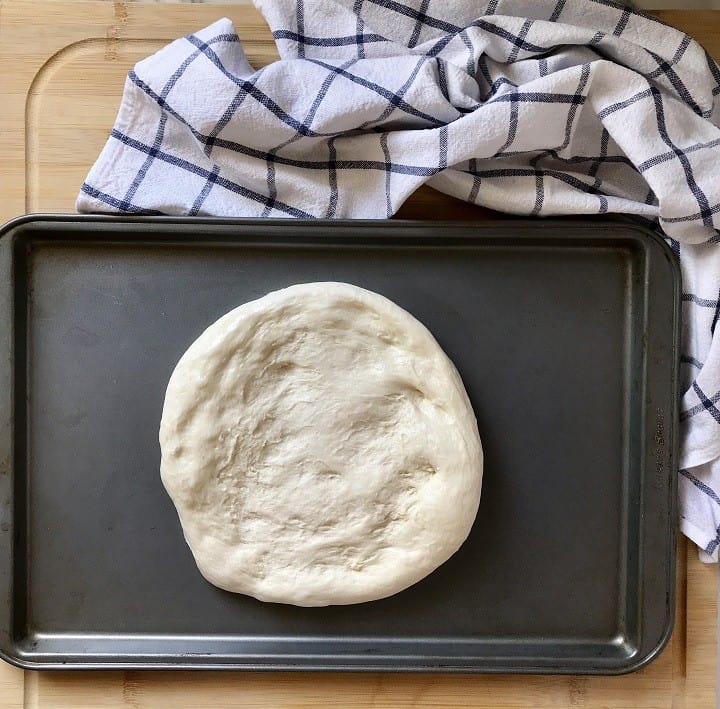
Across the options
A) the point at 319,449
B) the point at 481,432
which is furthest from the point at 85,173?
the point at 481,432

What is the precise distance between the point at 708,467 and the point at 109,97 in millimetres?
979

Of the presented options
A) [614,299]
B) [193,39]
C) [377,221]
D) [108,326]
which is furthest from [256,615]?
[193,39]

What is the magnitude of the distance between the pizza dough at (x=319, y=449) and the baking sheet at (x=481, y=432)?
0.07 metres

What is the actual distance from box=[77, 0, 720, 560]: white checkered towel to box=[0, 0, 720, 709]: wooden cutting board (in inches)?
2.6

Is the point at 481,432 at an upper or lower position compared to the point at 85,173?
lower

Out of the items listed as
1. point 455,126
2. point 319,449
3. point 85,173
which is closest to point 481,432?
point 319,449

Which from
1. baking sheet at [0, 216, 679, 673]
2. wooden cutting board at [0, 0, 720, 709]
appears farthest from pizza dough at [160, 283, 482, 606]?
wooden cutting board at [0, 0, 720, 709]

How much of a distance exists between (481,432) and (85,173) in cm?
66

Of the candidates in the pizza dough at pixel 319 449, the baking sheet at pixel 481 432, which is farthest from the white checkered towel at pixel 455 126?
the pizza dough at pixel 319 449

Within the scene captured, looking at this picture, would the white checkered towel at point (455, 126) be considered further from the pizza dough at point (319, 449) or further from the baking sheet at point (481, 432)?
the pizza dough at point (319, 449)

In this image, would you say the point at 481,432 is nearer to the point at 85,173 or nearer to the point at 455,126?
the point at 455,126

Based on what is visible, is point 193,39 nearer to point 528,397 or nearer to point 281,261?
point 281,261

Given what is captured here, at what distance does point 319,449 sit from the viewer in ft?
2.87

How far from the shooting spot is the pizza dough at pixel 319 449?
85 cm
